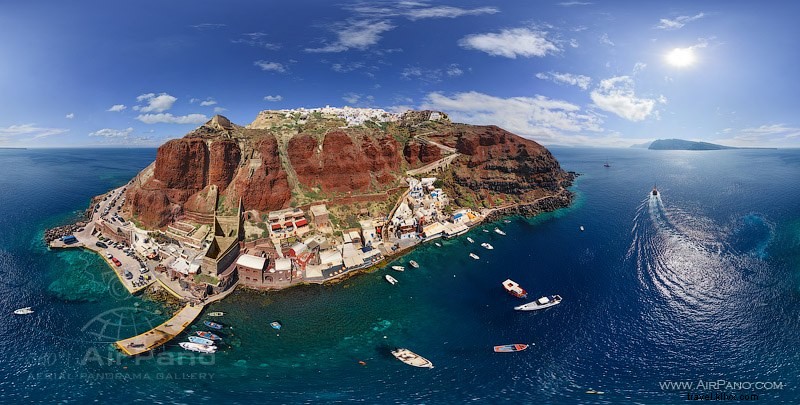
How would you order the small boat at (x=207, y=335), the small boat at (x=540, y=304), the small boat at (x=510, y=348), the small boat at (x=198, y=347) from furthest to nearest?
the small boat at (x=540, y=304)
the small boat at (x=207, y=335)
the small boat at (x=510, y=348)
the small boat at (x=198, y=347)

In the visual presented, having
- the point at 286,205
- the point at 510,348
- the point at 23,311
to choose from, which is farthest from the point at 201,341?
the point at 510,348

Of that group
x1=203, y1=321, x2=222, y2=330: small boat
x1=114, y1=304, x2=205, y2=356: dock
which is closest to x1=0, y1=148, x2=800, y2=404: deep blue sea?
x1=114, y1=304, x2=205, y2=356: dock

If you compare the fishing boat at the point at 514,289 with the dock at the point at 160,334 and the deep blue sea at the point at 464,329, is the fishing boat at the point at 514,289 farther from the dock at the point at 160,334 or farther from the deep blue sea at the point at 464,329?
the dock at the point at 160,334

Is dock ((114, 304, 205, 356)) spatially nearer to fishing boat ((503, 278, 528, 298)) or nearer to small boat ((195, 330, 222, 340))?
small boat ((195, 330, 222, 340))

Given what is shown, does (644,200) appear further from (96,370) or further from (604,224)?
(96,370)

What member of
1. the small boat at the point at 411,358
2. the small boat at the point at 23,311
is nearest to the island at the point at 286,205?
the small boat at the point at 23,311
